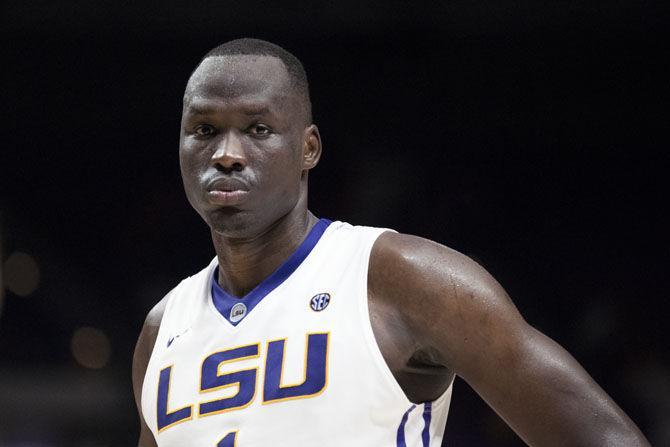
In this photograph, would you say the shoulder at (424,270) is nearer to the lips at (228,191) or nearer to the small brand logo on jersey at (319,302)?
the small brand logo on jersey at (319,302)

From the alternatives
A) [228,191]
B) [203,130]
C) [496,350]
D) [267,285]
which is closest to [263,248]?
[267,285]

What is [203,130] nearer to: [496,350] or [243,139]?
[243,139]

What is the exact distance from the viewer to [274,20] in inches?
226

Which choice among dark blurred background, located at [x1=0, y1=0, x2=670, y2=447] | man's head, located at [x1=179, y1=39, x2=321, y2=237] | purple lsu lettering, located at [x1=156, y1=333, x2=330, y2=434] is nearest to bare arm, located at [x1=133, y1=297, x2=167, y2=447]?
purple lsu lettering, located at [x1=156, y1=333, x2=330, y2=434]

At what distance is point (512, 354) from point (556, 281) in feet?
11.1

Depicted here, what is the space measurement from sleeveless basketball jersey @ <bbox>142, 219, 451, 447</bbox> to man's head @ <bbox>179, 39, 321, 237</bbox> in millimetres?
180

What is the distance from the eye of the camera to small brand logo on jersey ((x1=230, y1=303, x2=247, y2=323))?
8.01ft

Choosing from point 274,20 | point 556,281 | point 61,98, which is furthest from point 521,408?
point 61,98

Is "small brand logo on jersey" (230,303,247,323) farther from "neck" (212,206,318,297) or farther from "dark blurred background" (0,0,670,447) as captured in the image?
"dark blurred background" (0,0,670,447)

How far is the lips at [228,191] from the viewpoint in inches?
91.3

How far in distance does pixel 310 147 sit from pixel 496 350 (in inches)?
29.3

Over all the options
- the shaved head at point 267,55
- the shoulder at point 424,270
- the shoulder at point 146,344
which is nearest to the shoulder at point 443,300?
the shoulder at point 424,270

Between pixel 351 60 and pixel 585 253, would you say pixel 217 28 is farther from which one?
pixel 585 253

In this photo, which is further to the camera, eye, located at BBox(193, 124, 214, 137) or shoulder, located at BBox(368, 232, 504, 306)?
eye, located at BBox(193, 124, 214, 137)
